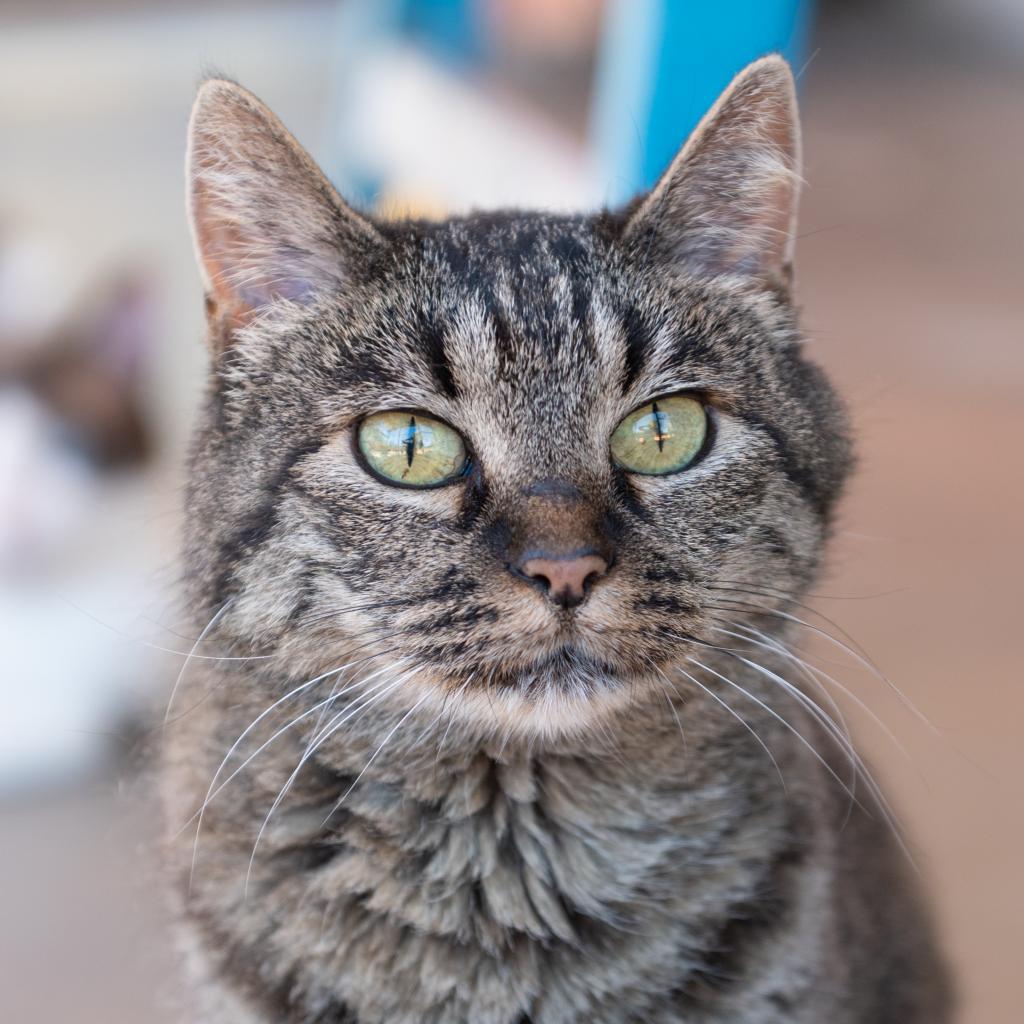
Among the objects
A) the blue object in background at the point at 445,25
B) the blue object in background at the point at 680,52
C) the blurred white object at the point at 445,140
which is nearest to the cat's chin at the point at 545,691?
the blue object in background at the point at 680,52

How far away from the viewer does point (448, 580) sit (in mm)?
860

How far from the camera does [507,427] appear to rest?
35.4 inches

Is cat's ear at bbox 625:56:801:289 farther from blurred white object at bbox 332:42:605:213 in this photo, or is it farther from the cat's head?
blurred white object at bbox 332:42:605:213

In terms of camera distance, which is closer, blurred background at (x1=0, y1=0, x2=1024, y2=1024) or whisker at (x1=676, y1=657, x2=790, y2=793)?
whisker at (x1=676, y1=657, x2=790, y2=793)

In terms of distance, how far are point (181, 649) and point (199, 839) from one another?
0.16 m

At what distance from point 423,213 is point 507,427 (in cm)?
59

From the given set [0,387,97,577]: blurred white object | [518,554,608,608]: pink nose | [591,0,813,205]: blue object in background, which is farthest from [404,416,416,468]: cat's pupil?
[0,387,97,577]: blurred white object

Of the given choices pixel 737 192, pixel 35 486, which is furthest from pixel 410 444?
pixel 35 486

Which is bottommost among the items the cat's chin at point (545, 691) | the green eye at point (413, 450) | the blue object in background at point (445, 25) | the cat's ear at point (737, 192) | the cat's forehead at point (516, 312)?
the cat's chin at point (545, 691)

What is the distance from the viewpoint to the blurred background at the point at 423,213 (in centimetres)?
159

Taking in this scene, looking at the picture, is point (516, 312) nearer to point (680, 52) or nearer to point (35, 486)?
point (680, 52)

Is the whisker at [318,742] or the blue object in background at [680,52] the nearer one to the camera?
the whisker at [318,742]

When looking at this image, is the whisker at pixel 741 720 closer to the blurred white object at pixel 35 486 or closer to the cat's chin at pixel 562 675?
the cat's chin at pixel 562 675

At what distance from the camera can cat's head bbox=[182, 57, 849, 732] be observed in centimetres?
87
